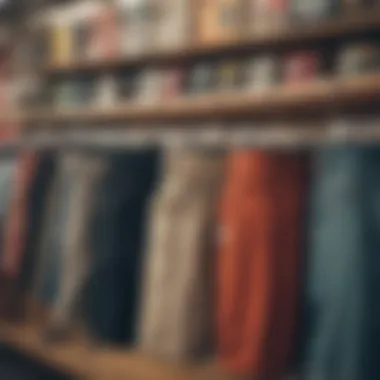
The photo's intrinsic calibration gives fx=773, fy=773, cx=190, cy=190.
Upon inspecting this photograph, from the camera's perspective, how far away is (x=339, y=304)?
49.1 inches

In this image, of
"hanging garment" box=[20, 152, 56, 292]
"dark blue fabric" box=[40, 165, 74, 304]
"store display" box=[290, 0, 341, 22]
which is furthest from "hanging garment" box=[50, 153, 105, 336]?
"store display" box=[290, 0, 341, 22]

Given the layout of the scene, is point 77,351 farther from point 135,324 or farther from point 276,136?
point 276,136

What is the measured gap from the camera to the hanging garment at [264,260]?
1385 mm

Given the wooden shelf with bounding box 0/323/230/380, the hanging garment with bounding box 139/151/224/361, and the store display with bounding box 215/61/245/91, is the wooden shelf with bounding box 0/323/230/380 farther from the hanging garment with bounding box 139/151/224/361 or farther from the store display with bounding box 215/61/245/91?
the store display with bounding box 215/61/245/91

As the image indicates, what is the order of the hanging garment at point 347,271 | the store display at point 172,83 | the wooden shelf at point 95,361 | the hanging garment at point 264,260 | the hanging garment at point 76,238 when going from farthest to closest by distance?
the store display at point 172,83
the hanging garment at point 76,238
the wooden shelf at point 95,361
the hanging garment at point 264,260
the hanging garment at point 347,271

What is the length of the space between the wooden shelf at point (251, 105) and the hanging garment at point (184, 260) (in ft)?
0.51

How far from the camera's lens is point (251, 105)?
5.27 feet

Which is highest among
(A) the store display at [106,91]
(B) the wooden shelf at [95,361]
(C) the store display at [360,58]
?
(A) the store display at [106,91]

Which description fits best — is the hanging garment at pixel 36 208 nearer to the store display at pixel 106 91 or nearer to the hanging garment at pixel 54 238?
the hanging garment at pixel 54 238

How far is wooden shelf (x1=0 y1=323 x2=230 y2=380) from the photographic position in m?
1.52

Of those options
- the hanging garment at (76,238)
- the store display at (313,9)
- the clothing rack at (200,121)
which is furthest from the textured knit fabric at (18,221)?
the store display at (313,9)

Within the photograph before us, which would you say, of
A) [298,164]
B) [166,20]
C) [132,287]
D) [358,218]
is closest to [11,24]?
[166,20]

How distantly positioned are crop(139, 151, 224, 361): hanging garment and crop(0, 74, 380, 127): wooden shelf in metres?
0.16

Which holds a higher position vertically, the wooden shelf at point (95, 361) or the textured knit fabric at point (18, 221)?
the textured knit fabric at point (18, 221)
